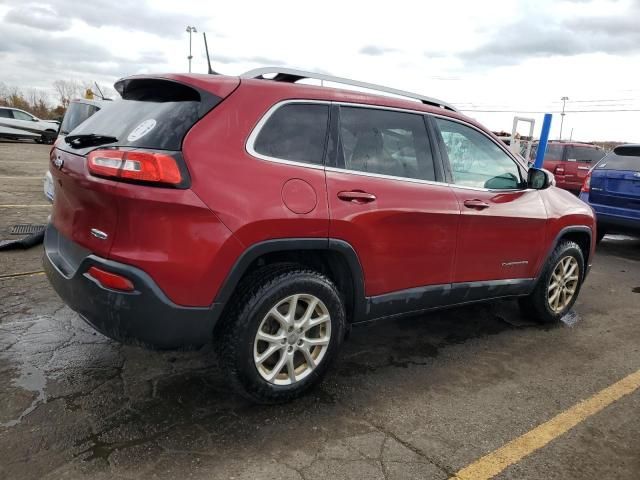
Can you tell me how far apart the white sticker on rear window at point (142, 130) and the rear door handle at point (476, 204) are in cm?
209

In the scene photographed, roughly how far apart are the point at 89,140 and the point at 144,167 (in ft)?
2.11

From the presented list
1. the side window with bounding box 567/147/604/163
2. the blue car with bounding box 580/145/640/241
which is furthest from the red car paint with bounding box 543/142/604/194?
the blue car with bounding box 580/145/640/241

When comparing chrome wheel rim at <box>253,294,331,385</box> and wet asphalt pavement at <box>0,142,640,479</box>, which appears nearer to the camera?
wet asphalt pavement at <box>0,142,640,479</box>

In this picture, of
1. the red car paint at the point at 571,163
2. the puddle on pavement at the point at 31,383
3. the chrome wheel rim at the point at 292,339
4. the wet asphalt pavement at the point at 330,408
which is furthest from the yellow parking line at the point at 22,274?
the red car paint at the point at 571,163

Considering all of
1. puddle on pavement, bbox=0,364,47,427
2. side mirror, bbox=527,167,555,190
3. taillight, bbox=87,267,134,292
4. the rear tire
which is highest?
side mirror, bbox=527,167,555,190

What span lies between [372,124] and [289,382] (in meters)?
1.63

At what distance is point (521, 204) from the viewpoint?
399 centimetres

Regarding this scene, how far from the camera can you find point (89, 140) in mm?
2809

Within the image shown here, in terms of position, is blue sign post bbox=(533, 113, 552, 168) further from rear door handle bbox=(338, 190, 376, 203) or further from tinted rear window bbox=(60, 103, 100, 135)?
rear door handle bbox=(338, 190, 376, 203)

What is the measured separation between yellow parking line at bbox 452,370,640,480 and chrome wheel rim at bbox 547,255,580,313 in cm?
108

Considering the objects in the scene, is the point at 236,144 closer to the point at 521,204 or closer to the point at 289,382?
the point at 289,382

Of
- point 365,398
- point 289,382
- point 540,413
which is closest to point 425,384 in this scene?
point 365,398

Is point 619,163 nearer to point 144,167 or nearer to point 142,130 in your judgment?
point 142,130

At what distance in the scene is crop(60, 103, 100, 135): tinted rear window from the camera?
7532 millimetres
